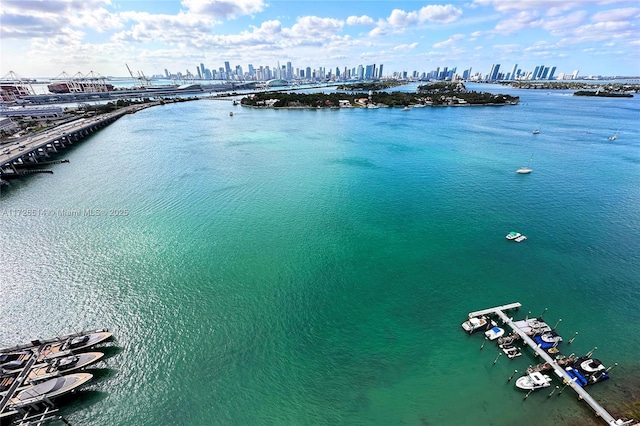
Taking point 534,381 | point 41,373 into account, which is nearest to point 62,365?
point 41,373

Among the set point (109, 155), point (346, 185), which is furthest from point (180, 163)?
point (346, 185)

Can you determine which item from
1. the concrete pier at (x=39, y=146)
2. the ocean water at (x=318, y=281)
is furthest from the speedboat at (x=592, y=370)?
the concrete pier at (x=39, y=146)

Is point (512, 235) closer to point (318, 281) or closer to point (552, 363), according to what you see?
point (552, 363)

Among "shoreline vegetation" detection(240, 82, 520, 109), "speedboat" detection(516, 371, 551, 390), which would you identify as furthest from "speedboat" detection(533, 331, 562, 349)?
"shoreline vegetation" detection(240, 82, 520, 109)

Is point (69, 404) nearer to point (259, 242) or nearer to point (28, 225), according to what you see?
point (259, 242)

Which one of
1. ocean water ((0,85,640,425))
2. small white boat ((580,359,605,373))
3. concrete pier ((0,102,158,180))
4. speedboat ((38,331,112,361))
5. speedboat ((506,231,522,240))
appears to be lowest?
ocean water ((0,85,640,425))

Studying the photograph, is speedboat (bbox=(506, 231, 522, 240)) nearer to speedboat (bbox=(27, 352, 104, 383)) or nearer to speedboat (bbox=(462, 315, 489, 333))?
speedboat (bbox=(462, 315, 489, 333))
